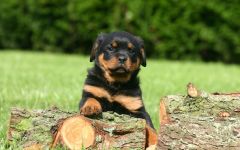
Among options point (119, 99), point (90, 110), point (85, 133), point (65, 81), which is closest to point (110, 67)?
point (119, 99)

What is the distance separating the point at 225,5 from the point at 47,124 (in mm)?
11678

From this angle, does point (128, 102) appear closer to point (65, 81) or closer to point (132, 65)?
point (132, 65)

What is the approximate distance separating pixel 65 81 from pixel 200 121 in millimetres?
5703

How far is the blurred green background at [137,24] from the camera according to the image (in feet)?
50.1

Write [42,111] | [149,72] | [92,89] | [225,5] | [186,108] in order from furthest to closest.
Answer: [225,5]
[149,72]
[92,89]
[42,111]
[186,108]

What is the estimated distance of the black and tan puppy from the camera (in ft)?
15.5

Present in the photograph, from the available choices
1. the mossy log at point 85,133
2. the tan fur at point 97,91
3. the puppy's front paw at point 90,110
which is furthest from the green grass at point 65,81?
the tan fur at point 97,91

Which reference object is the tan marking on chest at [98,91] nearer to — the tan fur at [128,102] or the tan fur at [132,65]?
the tan fur at [128,102]

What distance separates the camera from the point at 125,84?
487 centimetres

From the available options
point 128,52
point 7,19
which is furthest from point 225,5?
point 128,52

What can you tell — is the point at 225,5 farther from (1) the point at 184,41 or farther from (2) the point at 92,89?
(2) the point at 92,89

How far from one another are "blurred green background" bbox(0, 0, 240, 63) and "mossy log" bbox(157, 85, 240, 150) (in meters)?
11.4

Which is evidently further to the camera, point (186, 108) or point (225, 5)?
point (225, 5)

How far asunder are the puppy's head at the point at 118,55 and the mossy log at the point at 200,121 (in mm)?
939
